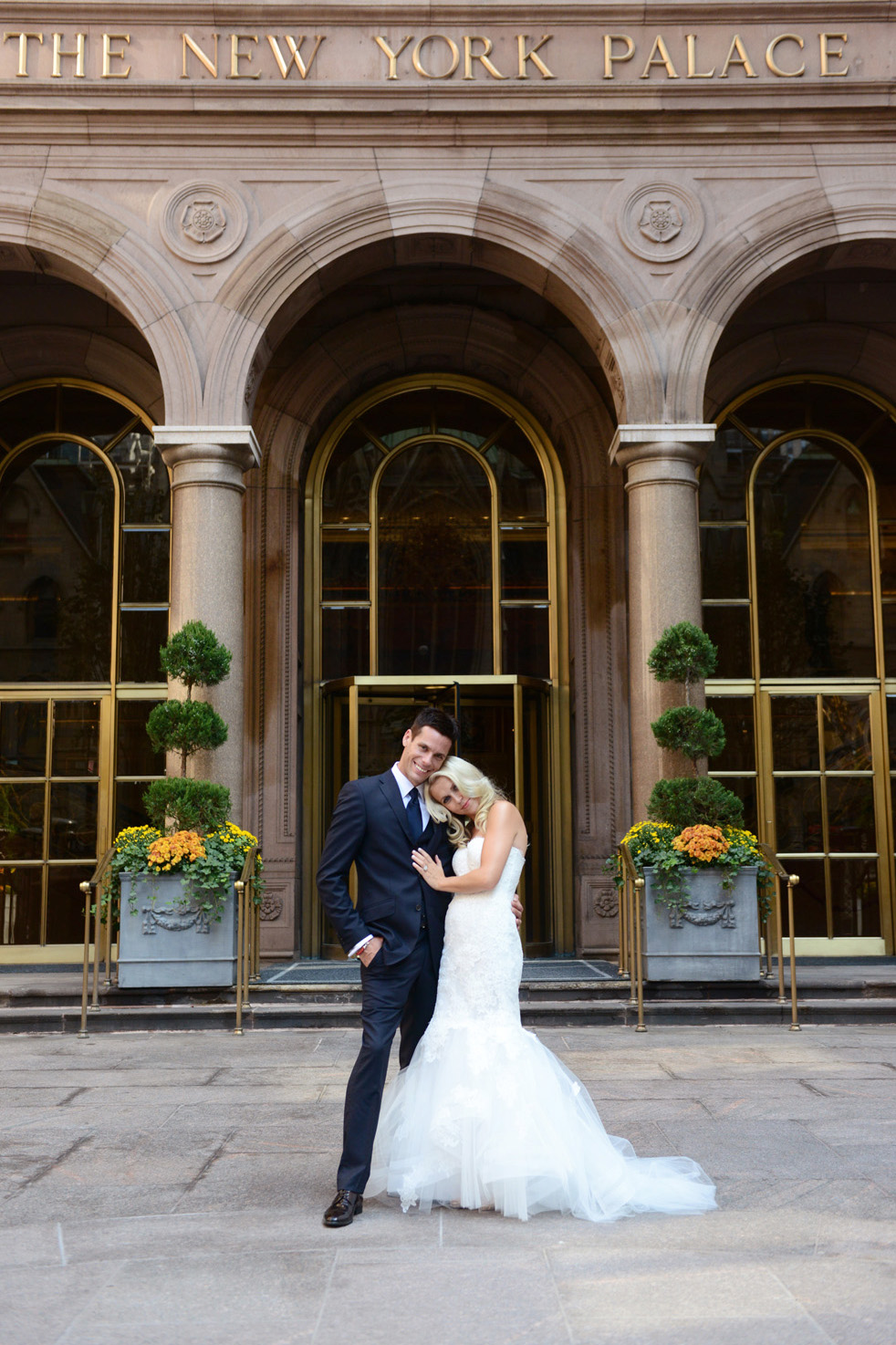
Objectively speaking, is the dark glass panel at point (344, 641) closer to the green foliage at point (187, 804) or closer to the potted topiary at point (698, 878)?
the green foliage at point (187, 804)

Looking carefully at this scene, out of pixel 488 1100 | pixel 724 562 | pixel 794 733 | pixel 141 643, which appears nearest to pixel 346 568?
pixel 141 643

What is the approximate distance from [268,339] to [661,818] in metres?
5.72

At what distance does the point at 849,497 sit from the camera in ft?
45.8

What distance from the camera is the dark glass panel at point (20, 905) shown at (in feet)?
43.1

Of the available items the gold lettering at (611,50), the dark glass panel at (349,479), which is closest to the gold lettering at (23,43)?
the dark glass panel at (349,479)

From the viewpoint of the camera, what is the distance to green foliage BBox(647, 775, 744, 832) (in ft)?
34.0

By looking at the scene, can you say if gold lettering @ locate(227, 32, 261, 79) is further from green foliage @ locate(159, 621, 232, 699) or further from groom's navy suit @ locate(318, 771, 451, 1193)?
groom's navy suit @ locate(318, 771, 451, 1193)

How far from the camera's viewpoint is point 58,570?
13.8m

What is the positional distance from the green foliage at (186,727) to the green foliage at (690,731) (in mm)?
3784

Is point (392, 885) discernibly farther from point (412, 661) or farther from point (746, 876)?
point (412, 661)

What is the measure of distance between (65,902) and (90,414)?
5.45 metres

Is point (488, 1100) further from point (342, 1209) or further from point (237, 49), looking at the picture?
point (237, 49)

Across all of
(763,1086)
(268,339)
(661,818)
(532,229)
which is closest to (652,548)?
(661,818)

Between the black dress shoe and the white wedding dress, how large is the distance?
0.20 meters
